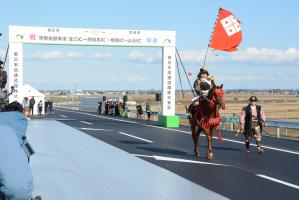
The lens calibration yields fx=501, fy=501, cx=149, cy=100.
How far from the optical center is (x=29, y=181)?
330 cm

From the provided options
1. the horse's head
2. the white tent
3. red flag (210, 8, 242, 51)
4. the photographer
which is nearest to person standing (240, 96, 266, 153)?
the horse's head

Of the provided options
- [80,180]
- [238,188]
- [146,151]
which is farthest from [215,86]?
[80,180]

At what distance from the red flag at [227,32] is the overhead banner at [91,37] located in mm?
8979

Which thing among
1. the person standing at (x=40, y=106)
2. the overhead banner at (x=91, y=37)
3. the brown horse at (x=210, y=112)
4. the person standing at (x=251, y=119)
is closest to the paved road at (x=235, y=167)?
the person standing at (x=251, y=119)

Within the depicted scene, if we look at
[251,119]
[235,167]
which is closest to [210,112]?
[235,167]

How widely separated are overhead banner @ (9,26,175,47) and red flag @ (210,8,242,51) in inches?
353

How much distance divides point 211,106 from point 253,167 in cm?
226

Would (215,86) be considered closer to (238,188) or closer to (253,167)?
(253,167)

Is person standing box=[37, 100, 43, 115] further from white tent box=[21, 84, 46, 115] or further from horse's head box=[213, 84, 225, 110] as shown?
horse's head box=[213, 84, 225, 110]

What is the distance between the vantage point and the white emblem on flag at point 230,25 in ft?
71.6

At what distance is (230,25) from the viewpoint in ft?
72.1

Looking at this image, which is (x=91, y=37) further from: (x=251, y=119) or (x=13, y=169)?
(x=13, y=169)

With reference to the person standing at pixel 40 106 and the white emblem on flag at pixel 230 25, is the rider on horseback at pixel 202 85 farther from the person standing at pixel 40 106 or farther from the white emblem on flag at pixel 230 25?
the person standing at pixel 40 106

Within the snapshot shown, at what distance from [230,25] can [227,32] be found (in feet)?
1.19
